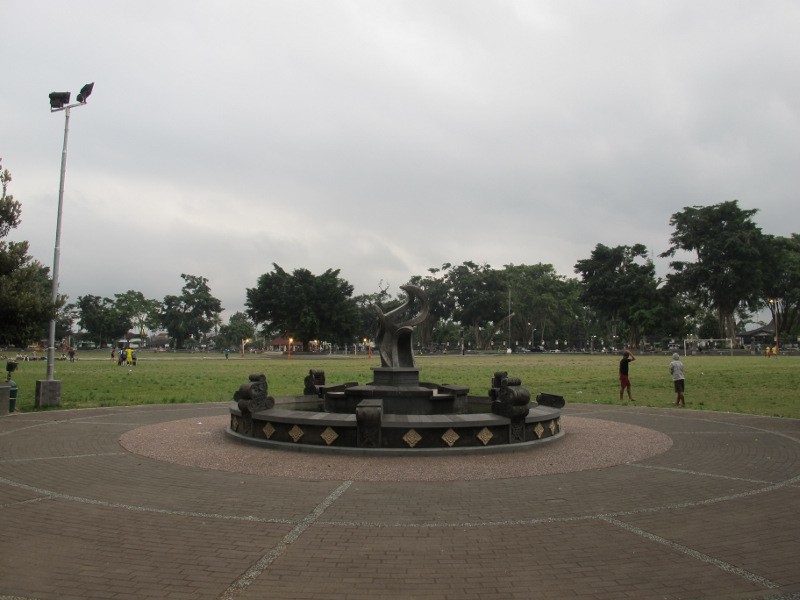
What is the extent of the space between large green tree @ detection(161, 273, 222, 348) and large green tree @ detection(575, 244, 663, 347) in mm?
86026

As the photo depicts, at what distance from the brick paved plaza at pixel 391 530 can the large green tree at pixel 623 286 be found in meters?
78.6

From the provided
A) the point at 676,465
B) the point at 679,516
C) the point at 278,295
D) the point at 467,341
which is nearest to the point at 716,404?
the point at 676,465

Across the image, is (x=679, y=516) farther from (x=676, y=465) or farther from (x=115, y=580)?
(x=115, y=580)

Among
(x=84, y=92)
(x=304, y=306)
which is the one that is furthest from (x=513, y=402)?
(x=304, y=306)

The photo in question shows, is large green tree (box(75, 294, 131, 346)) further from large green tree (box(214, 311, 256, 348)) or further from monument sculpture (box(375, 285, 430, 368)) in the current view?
monument sculpture (box(375, 285, 430, 368))

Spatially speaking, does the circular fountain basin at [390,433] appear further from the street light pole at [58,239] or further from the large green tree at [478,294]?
the large green tree at [478,294]

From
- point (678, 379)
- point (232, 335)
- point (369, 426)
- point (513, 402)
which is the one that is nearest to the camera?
point (369, 426)

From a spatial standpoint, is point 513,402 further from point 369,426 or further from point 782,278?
point 782,278

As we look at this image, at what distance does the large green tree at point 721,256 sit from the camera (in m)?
72.7

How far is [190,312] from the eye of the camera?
5256 inches

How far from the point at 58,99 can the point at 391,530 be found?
18854 mm

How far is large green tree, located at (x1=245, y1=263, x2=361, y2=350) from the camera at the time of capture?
244 ft

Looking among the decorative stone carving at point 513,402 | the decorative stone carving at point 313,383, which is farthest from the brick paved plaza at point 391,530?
the decorative stone carving at point 313,383

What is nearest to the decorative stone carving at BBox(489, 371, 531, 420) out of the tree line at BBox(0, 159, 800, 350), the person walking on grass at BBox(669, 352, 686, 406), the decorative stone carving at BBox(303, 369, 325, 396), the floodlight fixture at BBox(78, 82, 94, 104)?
the decorative stone carving at BBox(303, 369, 325, 396)
